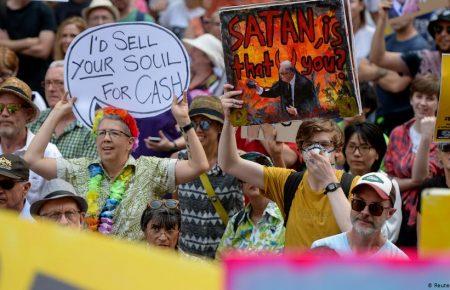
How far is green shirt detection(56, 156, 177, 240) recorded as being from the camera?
6141 mm

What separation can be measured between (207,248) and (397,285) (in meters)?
4.43

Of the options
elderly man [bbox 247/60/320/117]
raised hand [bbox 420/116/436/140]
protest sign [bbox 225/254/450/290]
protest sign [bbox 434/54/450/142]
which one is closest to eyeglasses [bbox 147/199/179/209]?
elderly man [bbox 247/60/320/117]

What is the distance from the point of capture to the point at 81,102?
6.91 metres

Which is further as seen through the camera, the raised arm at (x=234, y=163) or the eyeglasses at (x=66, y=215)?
the raised arm at (x=234, y=163)

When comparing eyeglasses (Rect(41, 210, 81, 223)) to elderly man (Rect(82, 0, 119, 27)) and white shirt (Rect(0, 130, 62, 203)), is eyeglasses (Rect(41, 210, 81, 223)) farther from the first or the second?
elderly man (Rect(82, 0, 119, 27))

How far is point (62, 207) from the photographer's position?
19.1 feet

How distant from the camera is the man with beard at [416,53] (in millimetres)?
8242

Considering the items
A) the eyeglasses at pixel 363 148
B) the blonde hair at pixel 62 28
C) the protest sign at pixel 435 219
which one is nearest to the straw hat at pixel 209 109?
the eyeglasses at pixel 363 148

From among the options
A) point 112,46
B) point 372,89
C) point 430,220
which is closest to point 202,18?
point 372,89

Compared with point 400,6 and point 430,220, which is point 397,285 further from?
point 400,6

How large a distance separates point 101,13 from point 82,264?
22.9ft

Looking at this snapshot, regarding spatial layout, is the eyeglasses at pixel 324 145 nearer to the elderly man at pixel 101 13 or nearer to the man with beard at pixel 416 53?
the man with beard at pixel 416 53

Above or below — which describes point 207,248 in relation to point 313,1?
below

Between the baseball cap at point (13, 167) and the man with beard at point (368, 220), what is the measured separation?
1659mm
